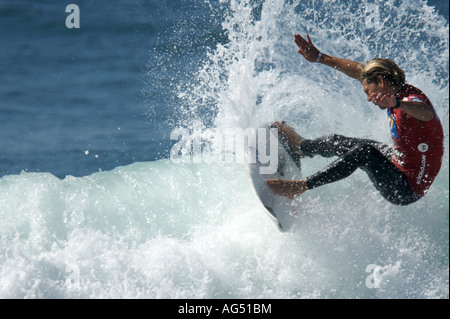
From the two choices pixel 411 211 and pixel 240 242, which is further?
pixel 411 211

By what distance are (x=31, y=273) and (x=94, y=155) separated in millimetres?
2603

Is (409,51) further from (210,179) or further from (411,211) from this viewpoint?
(210,179)

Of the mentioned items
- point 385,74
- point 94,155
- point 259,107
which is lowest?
point 94,155

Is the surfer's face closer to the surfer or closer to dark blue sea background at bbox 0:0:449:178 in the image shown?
the surfer

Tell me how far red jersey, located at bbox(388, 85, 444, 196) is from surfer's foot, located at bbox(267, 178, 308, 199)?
0.78 m

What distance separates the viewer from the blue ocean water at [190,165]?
12.8 feet

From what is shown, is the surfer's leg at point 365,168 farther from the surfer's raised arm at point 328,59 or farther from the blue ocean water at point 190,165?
the surfer's raised arm at point 328,59

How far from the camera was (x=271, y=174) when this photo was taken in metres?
4.11

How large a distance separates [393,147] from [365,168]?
0.92ft

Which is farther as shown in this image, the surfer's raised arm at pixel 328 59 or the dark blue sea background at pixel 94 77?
the dark blue sea background at pixel 94 77

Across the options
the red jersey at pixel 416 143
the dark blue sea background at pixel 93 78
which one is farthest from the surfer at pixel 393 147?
the dark blue sea background at pixel 93 78
